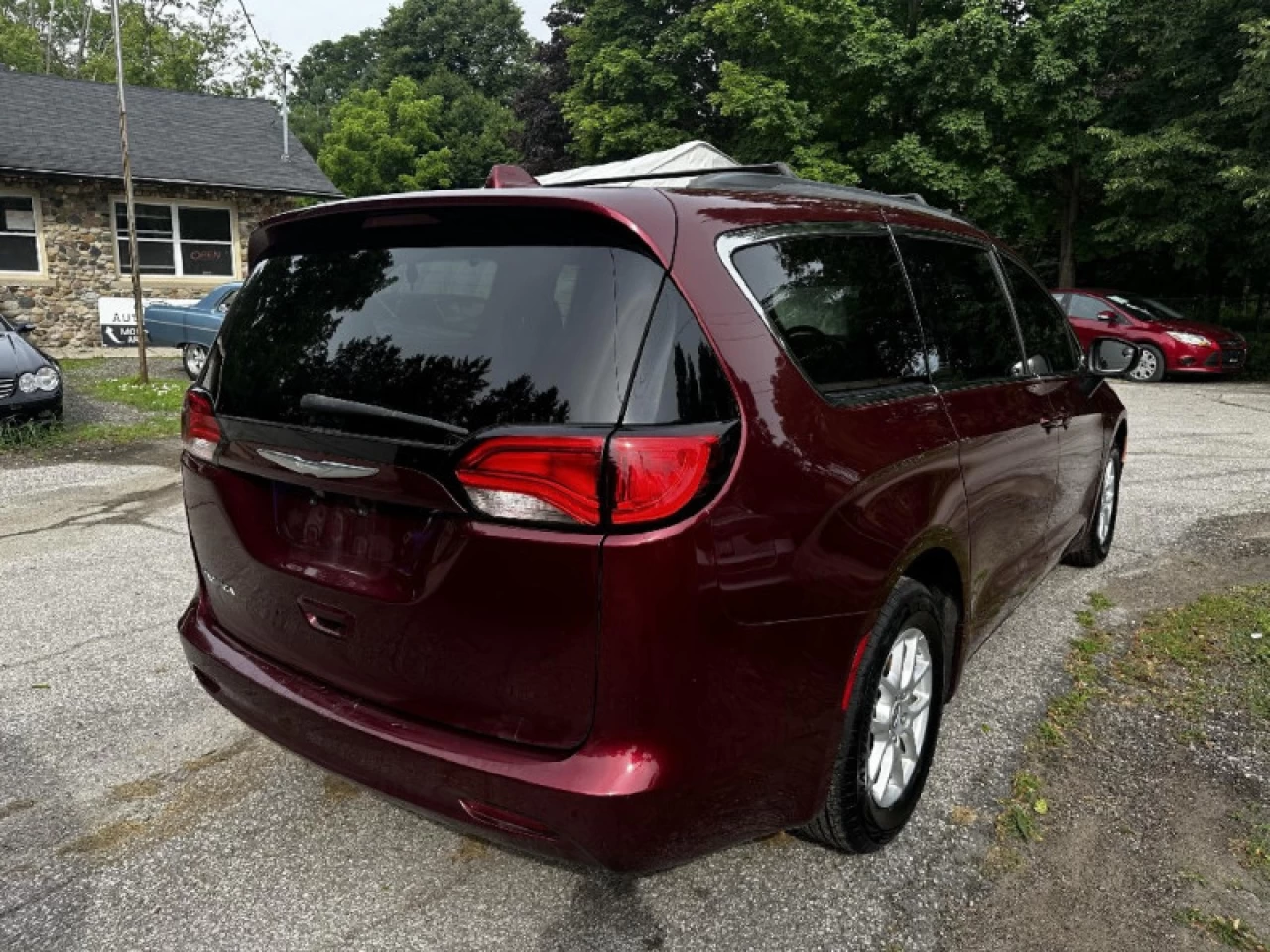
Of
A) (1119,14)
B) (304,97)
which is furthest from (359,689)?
(304,97)

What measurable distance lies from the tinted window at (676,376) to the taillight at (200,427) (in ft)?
4.10

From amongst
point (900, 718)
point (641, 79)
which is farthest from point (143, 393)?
point (641, 79)

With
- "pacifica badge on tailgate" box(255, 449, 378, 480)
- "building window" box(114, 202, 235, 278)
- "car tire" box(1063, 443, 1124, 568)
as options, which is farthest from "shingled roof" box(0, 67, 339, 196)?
"pacifica badge on tailgate" box(255, 449, 378, 480)

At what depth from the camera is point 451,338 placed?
6.55 feet

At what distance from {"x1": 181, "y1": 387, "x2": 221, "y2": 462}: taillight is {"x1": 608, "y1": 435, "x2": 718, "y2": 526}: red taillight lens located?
1.23 meters

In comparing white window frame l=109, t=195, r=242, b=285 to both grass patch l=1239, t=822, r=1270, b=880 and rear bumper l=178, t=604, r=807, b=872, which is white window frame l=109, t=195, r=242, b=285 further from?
grass patch l=1239, t=822, r=1270, b=880

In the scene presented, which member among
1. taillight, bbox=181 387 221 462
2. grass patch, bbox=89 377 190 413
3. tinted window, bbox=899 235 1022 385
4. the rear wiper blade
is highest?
tinted window, bbox=899 235 1022 385

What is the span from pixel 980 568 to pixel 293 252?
2.21m

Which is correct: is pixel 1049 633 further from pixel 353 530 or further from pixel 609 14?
pixel 609 14

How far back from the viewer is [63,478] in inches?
291

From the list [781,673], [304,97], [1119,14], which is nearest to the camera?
[781,673]

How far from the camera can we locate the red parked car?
14.6 m

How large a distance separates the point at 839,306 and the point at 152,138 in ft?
73.2

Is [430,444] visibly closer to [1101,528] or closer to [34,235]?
[1101,528]
